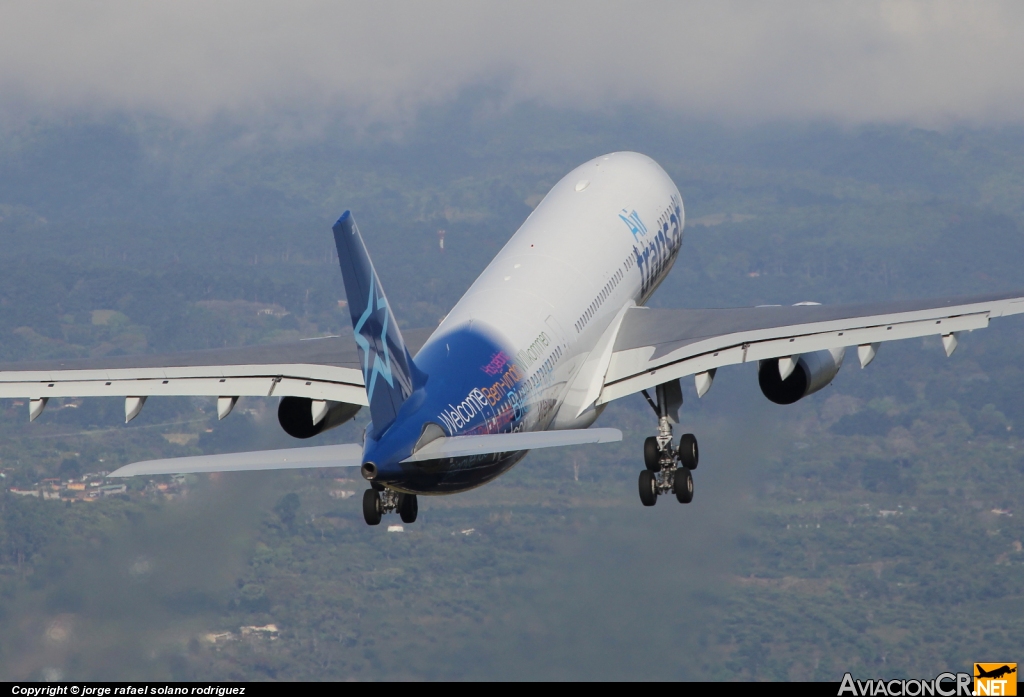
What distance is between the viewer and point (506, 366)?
3834 centimetres

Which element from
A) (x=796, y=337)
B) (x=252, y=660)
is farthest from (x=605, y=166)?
(x=252, y=660)

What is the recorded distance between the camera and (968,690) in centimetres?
3459

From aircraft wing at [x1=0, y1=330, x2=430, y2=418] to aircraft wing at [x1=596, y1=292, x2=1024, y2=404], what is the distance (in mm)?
6581

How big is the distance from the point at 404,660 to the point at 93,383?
1997 inches

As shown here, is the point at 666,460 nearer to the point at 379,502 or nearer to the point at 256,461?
the point at 379,502

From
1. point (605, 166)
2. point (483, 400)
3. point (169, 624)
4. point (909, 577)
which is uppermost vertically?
point (909, 577)

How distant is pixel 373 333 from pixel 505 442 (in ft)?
10.8

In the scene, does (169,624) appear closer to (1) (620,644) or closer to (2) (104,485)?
(1) (620,644)

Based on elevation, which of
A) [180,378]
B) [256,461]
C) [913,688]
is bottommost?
[913,688]

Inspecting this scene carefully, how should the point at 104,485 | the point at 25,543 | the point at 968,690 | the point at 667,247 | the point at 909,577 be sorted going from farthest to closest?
the point at 909,577 < the point at 104,485 < the point at 25,543 < the point at 667,247 < the point at 968,690

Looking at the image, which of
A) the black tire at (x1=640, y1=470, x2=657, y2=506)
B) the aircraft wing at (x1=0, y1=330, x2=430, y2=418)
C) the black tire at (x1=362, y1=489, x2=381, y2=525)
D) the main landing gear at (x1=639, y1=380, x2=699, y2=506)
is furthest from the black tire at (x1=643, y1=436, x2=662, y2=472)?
the black tire at (x1=362, y1=489, x2=381, y2=525)

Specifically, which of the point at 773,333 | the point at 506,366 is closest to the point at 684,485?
the point at 773,333

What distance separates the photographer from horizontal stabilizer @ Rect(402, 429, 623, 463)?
29953 millimetres

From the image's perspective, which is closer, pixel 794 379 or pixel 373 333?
pixel 373 333
